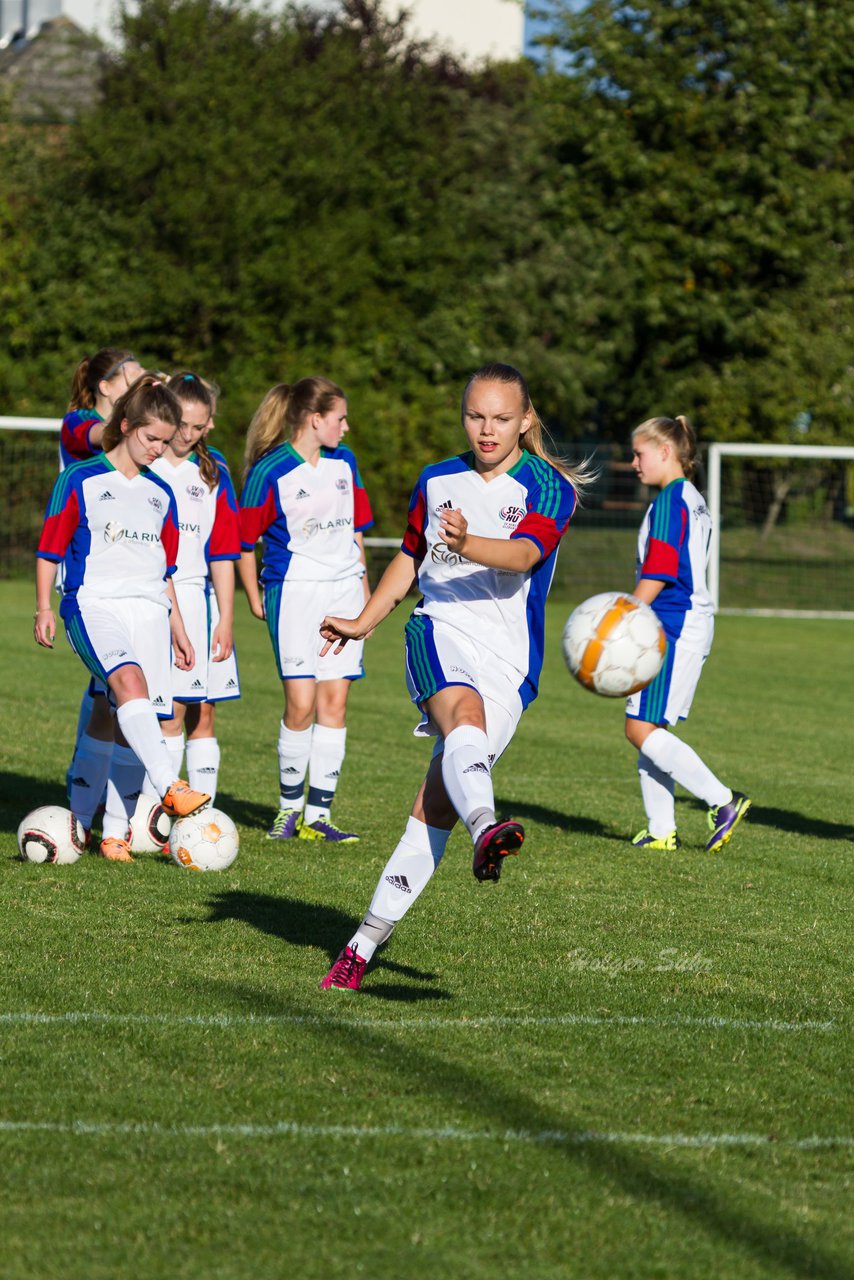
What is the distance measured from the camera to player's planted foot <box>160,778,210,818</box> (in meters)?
6.02

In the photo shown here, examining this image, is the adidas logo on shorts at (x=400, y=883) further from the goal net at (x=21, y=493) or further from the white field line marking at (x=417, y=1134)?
the goal net at (x=21, y=493)

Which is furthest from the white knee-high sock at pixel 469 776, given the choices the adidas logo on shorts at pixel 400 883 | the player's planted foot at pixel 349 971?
the player's planted foot at pixel 349 971

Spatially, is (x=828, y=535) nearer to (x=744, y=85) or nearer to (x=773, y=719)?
(x=744, y=85)

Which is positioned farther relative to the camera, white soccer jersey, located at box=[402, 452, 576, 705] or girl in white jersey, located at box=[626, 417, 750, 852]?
girl in white jersey, located at box=[626, 417, 750, 852]

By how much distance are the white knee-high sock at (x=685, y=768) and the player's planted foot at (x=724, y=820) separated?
0.04 meters

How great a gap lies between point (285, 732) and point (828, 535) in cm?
2180

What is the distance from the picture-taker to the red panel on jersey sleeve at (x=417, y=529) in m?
5.12

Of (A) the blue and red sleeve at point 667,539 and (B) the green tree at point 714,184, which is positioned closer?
(A) the blue and red sleeve at point 667,539

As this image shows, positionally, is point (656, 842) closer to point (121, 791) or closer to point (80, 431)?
point (121, 791)

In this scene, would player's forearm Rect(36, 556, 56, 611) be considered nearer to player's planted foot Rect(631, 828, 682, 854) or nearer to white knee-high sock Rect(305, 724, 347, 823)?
white knee-high sock Rect(305, 724, 347, 823)

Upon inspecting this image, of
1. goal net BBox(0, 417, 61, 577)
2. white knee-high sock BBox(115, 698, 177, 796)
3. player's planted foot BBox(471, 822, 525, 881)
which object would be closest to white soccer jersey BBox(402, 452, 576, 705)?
player's planted foot BBox(471, 822, 525, 881)

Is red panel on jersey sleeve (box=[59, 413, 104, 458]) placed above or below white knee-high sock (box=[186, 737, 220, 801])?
above

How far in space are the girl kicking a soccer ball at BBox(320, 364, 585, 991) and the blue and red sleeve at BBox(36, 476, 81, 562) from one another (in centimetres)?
208

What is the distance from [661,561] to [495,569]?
2.88 m
